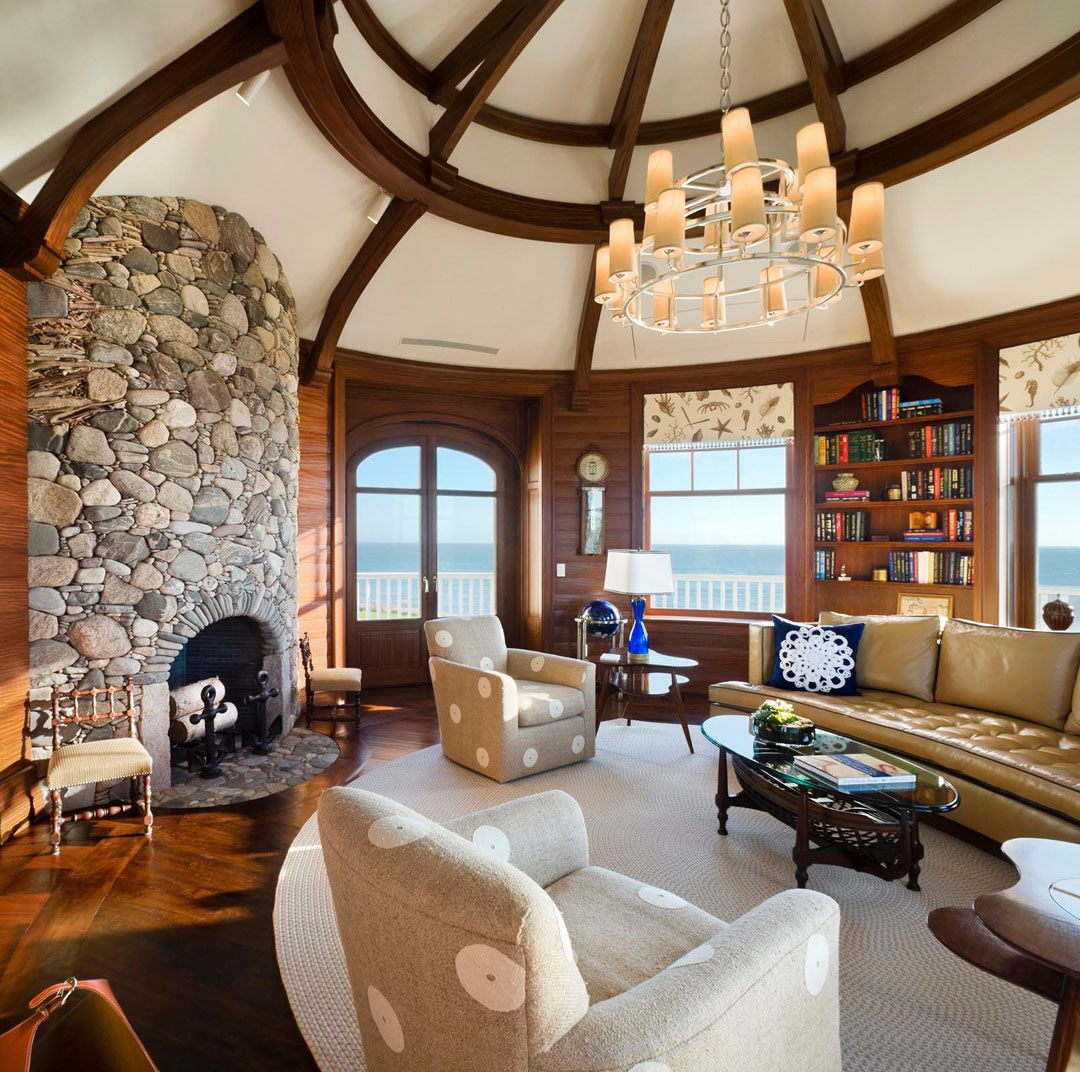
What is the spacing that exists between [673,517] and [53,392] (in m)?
4.70

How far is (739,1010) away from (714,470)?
5.26 metres

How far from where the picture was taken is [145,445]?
135 inches

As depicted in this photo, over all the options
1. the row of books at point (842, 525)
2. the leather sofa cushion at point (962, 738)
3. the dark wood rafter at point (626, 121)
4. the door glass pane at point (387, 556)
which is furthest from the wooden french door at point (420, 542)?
the leather sofa cushion at point (962, 738)

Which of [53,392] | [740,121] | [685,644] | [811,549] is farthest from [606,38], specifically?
[685,644]

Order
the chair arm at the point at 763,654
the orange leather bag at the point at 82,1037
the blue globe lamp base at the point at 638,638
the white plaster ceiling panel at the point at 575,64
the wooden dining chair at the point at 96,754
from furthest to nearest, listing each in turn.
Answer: the blue globe lamp base at the point at 638,638 → the chair arm at the point at 763,654 → the white plaster ceiling panel at the point at 575,64 → the wooden dining chair at the point at 96,754 → the orange leather bag at the point at 82,1037

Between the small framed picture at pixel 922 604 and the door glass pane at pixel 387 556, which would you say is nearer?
the small framed picture at pixel 922 604

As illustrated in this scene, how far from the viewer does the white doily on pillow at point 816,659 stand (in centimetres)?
392

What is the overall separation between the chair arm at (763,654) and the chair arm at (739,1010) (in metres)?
2.87

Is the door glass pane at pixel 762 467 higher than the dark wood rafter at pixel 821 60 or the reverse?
the reverse

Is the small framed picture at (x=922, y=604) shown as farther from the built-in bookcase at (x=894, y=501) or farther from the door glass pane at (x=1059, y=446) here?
the door glass pane at (x=1059, y=446)

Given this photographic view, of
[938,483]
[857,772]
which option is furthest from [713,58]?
[857,772]

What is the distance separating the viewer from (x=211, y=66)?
2732 mm

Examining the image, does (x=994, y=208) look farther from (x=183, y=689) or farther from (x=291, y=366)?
(x=183, y=689)

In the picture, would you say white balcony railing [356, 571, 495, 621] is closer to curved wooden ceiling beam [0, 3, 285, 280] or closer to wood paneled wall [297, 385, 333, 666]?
wood paneled wall [297, 385, 333, 666]
